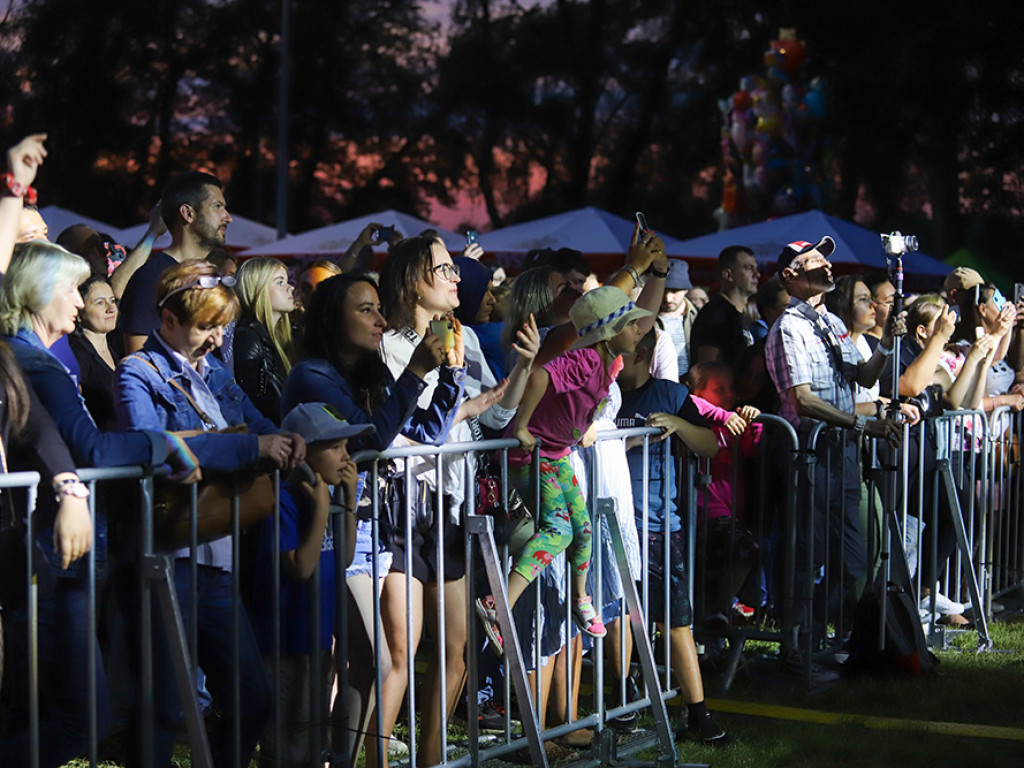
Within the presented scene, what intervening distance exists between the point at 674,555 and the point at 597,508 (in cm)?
78

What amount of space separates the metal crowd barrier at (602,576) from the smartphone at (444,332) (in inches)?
14.8

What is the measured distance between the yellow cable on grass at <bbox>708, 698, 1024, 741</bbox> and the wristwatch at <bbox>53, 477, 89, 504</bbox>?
12.6ft

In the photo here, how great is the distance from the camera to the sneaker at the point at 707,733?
6.09 metres

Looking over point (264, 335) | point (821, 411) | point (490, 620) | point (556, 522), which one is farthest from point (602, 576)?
point (821, 411)

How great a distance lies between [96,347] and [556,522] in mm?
2037

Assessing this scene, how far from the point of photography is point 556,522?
5578 mm

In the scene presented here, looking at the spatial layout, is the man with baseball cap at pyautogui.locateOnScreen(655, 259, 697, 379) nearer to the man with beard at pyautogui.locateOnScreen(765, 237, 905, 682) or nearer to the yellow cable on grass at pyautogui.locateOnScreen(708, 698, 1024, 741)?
the man with beard at pyautogui.locateOnScreen(765, 237, 905, 682)

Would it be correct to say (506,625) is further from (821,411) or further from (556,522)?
(821,411)

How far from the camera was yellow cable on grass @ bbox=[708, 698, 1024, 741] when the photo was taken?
6.39m

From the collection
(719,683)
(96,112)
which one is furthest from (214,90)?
(719,683)

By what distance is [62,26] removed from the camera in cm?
3862

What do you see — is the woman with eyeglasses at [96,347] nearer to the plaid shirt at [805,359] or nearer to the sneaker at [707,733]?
the sneaker at [707,733]

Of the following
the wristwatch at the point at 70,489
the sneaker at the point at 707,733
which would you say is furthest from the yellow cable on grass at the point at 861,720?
the wristwatch at the point at 70,489

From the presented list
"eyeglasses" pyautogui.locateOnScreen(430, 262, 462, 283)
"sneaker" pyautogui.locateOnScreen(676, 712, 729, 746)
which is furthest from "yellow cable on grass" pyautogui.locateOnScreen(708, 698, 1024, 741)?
"eyeglasses" pyautogui.locateOnScreen(430, 262, 462, 283)
